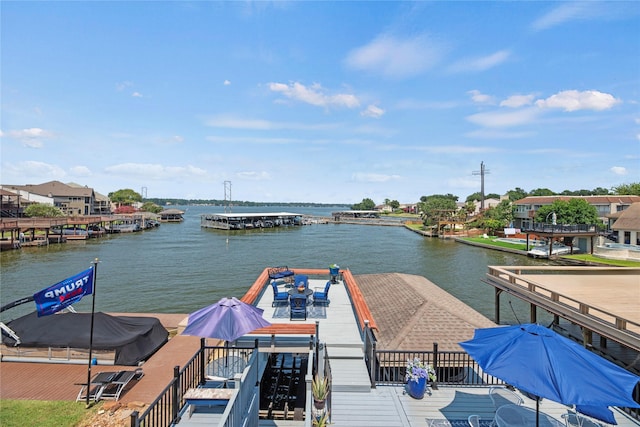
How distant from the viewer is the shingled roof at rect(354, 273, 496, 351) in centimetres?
970

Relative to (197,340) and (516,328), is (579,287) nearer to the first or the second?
(516,328)

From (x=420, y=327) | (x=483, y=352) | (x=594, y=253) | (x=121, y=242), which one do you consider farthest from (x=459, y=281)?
(x=121, y=242)

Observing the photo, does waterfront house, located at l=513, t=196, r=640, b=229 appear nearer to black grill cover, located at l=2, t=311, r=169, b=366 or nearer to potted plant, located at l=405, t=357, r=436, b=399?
potted plant, located at l=405, t=357, r=436, b=399

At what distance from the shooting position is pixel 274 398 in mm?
8953

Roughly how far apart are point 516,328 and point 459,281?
2136 cm

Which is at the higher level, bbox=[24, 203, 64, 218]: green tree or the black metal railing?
bbox=[24, 203, 64, 218]: green tree

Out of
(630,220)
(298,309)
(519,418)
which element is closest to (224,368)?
(298,309)

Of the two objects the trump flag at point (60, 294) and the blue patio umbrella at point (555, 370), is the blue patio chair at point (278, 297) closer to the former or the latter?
the trump flag at point (60, 294)

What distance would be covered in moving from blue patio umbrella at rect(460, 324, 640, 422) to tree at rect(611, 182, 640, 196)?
8123 cm

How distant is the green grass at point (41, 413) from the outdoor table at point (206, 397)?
4.01 meters

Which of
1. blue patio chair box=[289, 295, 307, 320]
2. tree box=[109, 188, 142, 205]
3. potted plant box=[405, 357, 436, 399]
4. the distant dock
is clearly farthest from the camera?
tree box=[109, 188, 142, 205]

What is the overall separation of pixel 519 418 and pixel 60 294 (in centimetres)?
Answer: 943

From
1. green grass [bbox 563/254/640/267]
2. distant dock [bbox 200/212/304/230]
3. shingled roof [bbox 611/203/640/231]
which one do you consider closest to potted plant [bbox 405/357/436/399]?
green grass [bbox 563/254/640/267]

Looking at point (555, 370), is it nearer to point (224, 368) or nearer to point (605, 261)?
point (224, 368)
